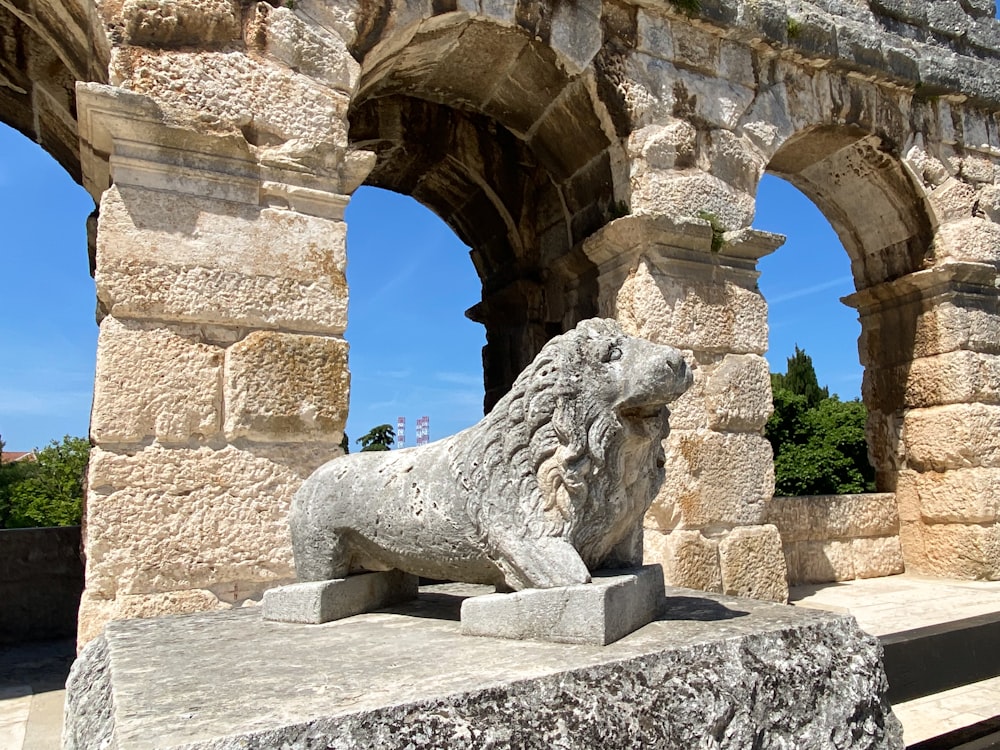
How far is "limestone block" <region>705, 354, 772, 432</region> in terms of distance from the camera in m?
5.00

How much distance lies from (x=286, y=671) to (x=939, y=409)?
20.3ft

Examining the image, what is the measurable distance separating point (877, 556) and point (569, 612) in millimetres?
5573

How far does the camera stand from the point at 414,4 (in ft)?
14.6

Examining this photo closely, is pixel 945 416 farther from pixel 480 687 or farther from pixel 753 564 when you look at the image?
pixel 480 687

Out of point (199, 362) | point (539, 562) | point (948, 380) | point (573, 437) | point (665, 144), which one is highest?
point (665, 144)

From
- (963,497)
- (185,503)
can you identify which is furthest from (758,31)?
(185,503)

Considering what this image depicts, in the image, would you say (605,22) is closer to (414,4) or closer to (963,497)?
(414,4)

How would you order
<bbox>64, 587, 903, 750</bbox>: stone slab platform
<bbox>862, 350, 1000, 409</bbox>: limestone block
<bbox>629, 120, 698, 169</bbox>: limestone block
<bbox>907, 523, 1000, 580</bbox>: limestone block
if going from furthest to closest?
<bbox>862, 350, 1000, 409</bbox>: limestone block → <bbox>907, 523, 1000, 580</bbox>: limestone block → <bbox>629, 120, 698, 169</bbox>: limestone block → <bbox>64, 587, 903, 750</bbox>: stone slab platform

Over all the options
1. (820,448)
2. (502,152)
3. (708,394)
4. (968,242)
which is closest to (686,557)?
(708,394)

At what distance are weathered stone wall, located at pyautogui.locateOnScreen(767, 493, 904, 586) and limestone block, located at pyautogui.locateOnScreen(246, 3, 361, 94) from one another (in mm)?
4400

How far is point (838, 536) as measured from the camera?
21.4 ft

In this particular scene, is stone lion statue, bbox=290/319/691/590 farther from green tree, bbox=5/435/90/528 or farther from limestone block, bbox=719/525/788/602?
green tree, bbox=5/435/90/528

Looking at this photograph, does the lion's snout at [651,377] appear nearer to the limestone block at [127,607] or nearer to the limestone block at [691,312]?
the limestone block at [127,607]

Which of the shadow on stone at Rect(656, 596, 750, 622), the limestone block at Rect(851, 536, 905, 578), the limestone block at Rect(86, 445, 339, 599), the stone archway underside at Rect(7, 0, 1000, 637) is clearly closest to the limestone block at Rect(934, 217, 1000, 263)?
the stone archway underside at Rect(7, 0, 1000, 637)
